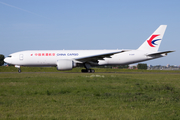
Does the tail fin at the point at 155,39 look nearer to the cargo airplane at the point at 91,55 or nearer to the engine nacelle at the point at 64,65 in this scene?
the cargo airplane at the point at 91,55

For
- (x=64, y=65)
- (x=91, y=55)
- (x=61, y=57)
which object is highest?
(x=91, y=55)

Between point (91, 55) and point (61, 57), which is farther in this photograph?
point (91, 55)

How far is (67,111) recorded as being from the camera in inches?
233

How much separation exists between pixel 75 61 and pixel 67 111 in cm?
2198

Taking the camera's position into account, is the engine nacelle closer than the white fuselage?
Yes

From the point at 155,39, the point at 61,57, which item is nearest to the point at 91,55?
the point at 61,57

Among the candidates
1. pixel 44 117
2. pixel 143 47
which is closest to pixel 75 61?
pixel 143 47

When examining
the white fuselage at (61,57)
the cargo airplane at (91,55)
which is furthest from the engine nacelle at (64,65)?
the white fuselage at (61,57)

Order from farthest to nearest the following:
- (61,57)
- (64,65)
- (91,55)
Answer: (91,55) → (61,57) → (64,65)

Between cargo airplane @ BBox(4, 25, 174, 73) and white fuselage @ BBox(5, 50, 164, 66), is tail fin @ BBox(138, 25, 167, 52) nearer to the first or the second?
cargo airplane @ BBox(4, 25, 174, 73)

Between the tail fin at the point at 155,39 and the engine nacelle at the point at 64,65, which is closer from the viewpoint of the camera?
the engine nacelle at the point at 64,65

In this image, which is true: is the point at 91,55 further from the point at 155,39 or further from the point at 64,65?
the point at 155,39

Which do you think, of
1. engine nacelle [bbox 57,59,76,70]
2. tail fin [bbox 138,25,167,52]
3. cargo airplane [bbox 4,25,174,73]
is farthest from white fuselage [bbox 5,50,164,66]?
engine nacelle [bbox 57,59,76,70]

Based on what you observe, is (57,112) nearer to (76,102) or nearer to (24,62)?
(76,102)
